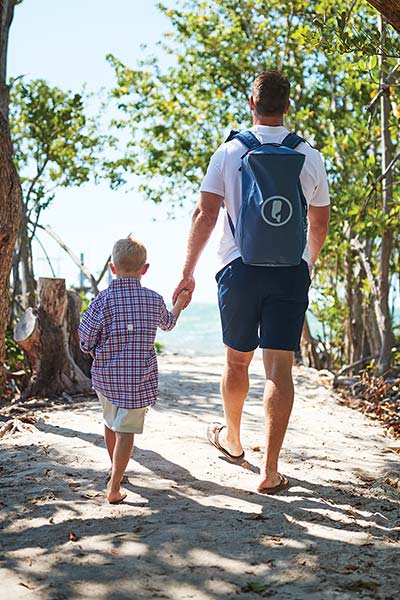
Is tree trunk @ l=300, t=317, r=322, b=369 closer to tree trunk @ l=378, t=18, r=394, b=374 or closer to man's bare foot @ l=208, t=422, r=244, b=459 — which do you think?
tree trunk @ l=378, t=18, r=394, b=374

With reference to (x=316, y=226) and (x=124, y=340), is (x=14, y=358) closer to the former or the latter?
(x=124, y=340)

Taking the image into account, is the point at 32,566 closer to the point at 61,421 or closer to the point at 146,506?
the point at 146,506

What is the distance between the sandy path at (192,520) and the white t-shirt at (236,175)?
1272 millimetres

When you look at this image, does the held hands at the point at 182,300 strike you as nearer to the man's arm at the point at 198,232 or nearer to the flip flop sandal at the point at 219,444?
the man's arm at the point at 198,232

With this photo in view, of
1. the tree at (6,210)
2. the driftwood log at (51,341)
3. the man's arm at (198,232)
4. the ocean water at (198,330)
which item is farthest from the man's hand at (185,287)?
the ocean water at (198,330)

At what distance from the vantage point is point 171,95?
12625 millimetres

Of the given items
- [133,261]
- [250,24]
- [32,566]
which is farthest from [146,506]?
[250,24]

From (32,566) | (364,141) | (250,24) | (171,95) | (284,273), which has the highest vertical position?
(250,24)

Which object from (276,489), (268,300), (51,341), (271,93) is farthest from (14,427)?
(271,93)

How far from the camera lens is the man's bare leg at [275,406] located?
4191 millimetres

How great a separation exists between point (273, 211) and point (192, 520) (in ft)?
5.09

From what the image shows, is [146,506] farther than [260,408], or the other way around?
[260,408]

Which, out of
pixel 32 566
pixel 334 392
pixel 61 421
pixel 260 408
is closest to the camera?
pixel 32 566

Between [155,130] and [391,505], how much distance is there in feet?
30.8
